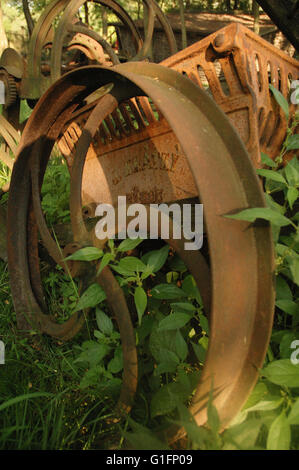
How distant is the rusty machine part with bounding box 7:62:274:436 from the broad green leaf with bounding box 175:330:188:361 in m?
0.13

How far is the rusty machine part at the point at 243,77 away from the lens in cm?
110

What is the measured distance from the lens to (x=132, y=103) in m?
1.47

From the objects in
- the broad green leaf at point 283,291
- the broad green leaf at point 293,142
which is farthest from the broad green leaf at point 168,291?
the broad green leaf at point 293,142

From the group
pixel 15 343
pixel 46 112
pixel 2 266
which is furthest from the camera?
pixel 2 266

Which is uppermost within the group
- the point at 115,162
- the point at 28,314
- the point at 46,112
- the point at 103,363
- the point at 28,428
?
the point at 46,112

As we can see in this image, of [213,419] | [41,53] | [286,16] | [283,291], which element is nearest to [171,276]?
[283,291]

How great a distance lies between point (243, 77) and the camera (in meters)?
1.11

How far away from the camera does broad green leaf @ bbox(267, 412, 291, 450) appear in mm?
753

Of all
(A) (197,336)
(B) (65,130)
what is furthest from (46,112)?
(A) (197,336)

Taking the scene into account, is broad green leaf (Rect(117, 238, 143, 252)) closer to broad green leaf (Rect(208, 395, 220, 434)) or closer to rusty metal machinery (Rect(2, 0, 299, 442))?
rusty metal machinery (Rect(2, 0, 299, 442))

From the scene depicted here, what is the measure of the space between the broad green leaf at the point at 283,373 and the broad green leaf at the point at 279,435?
0.09 metres

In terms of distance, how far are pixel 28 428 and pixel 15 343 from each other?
0.56 metres

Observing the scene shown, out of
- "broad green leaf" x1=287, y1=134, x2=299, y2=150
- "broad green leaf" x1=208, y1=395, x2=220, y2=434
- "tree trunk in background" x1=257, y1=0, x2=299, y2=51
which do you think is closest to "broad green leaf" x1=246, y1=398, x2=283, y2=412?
"broad green leaf" x1=208, y1=395, x2=220, y2=434

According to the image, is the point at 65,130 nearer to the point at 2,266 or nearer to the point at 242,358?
the point at 2,266
